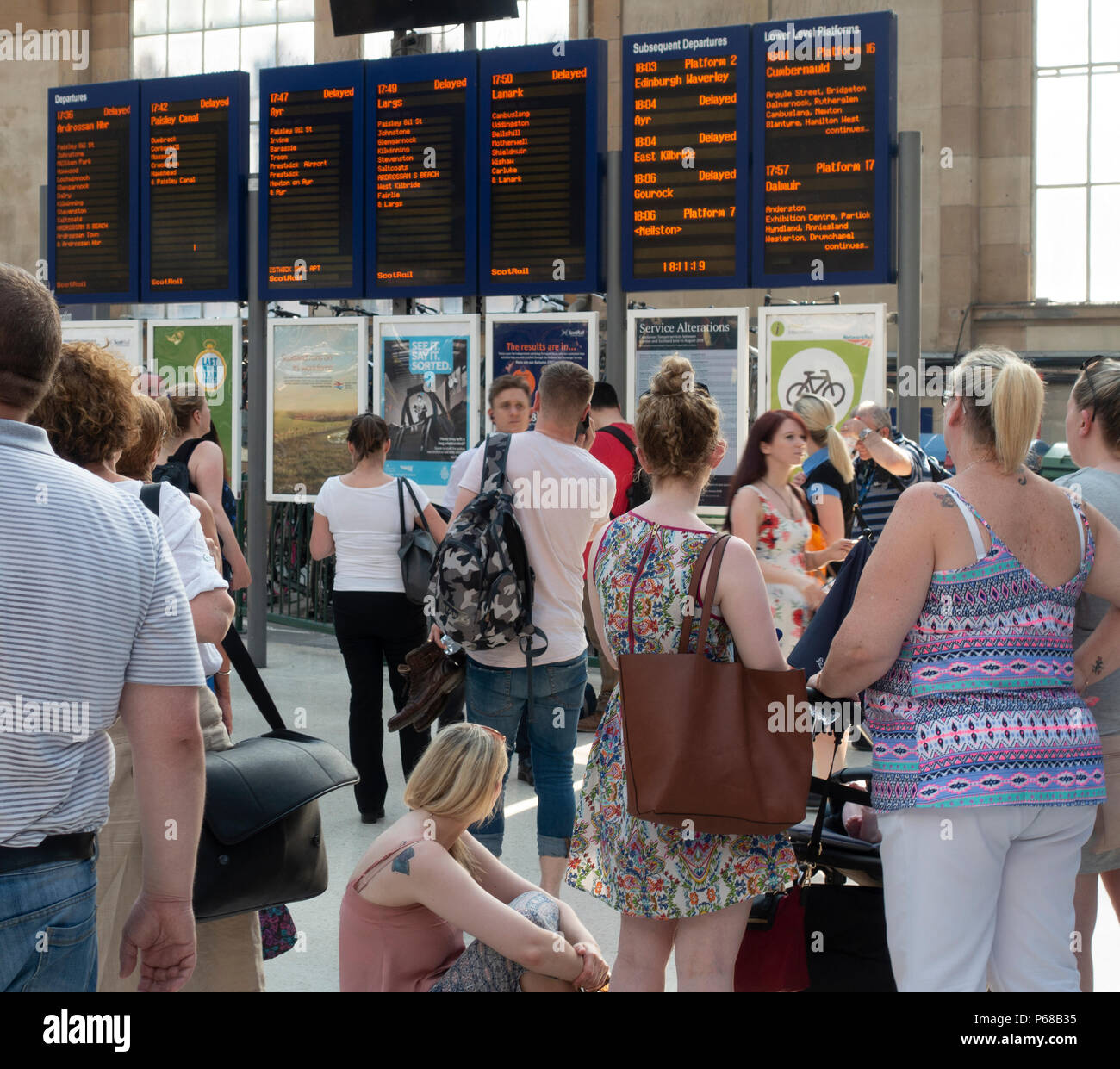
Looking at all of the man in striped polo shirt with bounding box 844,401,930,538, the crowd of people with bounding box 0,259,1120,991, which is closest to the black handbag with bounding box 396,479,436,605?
the crowd of people with bounding box 0,259,1120,991

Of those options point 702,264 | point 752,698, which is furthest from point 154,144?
point 752,698

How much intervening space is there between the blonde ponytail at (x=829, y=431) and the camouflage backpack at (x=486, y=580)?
6.93ft

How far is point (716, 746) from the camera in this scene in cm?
257

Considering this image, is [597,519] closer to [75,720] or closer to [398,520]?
[398,520]

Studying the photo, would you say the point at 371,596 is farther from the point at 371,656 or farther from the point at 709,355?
the point at 709,355

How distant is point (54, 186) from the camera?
927 cm

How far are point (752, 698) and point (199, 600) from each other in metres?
1.23

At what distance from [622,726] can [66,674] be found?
52.5 inches

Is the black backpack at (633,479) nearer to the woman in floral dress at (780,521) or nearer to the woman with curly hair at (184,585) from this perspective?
the woman in floral dress at (780,521)

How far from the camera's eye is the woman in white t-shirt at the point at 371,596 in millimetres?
5141

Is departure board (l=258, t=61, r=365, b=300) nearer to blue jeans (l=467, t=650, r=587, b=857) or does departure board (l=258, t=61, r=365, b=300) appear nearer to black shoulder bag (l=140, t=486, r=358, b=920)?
blue jeans (l=467, t=650, r=587, b=857)

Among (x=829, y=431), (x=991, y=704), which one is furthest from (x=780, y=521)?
(x=991, y=704)

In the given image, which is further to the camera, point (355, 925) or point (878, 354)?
point (878, 354)

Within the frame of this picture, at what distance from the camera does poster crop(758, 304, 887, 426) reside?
23.6ft
